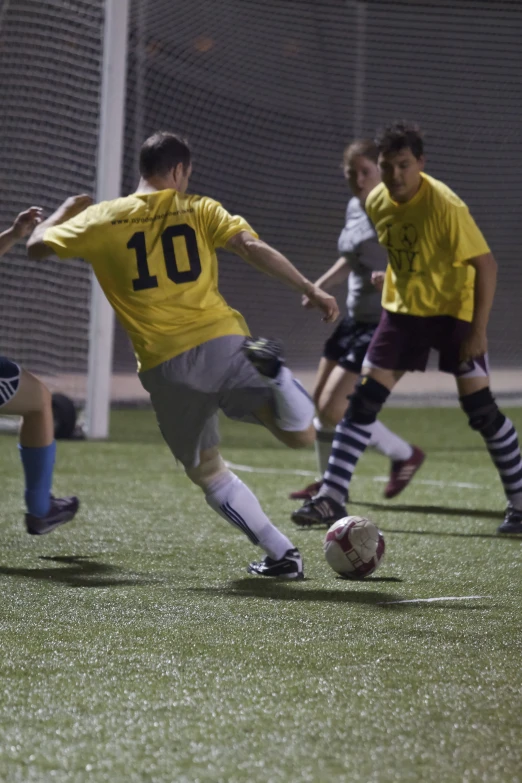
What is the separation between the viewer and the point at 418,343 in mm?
4777

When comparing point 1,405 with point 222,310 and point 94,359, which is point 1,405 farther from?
point 94,359

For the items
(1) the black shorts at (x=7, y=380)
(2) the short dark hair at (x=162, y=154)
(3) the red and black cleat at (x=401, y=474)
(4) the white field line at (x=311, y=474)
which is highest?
(2) the short dark hair at (x=162, y=154)

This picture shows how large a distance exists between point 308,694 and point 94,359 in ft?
20.1

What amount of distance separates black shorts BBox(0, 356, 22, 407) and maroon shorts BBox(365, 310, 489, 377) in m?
1.53

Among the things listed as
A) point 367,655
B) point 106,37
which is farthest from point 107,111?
point 367,655

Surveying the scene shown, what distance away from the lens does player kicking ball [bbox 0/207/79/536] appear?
13.3 ft

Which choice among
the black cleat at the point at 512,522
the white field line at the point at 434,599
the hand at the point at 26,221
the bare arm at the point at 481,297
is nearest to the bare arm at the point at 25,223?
the hand at the point at 26,221

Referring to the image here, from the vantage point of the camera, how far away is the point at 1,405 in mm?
4051

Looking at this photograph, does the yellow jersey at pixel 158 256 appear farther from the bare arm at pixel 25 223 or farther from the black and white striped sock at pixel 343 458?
the black and white striped sock at pixel 343 458

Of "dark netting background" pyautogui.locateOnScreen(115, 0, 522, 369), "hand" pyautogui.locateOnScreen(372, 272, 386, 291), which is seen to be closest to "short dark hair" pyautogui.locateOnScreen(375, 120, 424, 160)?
"hand" pyautogui.locateOnScreen(372, 272, 386, 291)

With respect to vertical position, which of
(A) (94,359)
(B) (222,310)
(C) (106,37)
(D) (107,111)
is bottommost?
(A) (94,359)

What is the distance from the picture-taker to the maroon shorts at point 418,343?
4703mm

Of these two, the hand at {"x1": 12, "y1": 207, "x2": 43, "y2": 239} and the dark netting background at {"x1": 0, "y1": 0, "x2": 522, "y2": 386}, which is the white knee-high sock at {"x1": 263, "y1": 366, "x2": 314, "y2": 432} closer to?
the hand at {"x1": 12, "y1": 207, "x2": 43, "y2": 239}

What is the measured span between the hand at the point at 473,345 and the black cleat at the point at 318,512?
81cm
